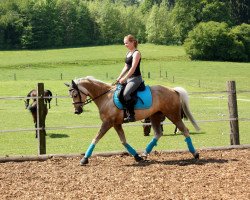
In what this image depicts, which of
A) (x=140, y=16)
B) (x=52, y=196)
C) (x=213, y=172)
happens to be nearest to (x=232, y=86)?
(x=213, y=172)

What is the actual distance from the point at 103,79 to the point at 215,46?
32117 mm

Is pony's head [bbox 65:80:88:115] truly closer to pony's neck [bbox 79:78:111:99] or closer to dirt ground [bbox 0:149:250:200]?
pony's neck [bbox 79:78:111:99]

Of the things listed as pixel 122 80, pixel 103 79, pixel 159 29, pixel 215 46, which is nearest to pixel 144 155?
pixel 122 80

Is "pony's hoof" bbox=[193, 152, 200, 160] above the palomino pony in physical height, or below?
below

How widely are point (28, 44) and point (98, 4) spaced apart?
32.4m

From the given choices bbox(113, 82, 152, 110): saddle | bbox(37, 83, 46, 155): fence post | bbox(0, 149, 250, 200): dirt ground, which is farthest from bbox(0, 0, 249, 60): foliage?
bbox(0, 149, 250, 200): dirt ground

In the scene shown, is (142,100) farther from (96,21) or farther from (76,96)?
(96,21)

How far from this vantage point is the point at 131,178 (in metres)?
8.88

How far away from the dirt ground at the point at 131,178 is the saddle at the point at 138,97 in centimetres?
121

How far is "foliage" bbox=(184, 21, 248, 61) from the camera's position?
81.5m

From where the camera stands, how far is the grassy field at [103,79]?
16.8 m

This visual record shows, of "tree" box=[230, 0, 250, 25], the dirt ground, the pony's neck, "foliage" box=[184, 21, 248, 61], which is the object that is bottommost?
the dirt ground

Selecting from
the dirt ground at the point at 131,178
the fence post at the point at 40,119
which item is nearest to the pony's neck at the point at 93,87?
the dirt ground at the point at 131,178

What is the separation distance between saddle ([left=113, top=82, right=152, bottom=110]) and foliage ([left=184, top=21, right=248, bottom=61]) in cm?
7180
